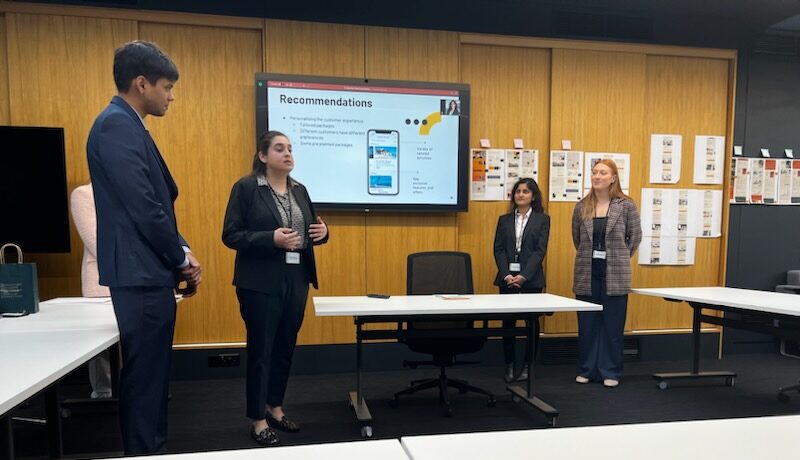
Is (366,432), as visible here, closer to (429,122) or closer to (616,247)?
(616,247)

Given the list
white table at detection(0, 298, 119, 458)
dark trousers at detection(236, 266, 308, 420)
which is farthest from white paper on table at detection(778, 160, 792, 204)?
white table at detection(0, 298, 119, 458)

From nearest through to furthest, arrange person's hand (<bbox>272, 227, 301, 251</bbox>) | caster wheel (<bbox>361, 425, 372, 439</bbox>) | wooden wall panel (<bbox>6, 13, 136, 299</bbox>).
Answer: person's hand (<bbox>272, 227, 301, 251</bbox>), caster wheel (<bbox>361, 425, 372, 439</bbox>), wooden wall panel (<bbox>6, 13, 136, 299</bbox>)

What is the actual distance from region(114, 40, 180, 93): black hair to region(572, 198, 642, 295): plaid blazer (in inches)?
115

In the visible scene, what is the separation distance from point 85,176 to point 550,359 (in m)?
3.95

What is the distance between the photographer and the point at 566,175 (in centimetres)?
391

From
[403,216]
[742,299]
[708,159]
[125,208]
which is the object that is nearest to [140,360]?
[125,208]

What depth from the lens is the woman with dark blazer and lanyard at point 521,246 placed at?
3.37m

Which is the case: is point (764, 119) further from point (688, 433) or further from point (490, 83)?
point (688, 433)

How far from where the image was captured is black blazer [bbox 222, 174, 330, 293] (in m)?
2.19

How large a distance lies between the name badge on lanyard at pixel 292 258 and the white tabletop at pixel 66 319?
2.55 ft

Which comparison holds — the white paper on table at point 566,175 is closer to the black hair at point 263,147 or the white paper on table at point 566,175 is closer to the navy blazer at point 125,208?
the black hair at point 263,147

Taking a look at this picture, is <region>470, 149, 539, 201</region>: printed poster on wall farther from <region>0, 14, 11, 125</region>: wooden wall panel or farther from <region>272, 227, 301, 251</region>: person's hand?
<region>0, 14, 11, 125</region>: wooden wall panel

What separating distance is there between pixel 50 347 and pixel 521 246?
288cm

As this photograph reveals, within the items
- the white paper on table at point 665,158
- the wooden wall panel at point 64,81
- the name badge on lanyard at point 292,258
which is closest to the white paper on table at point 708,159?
the white paper on table at point 665,158
